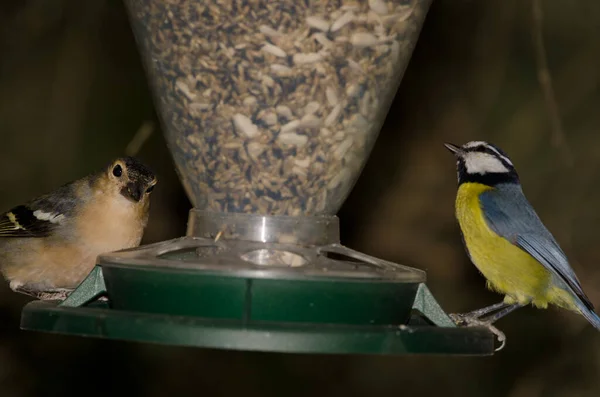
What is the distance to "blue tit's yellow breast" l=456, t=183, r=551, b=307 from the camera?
19.7 feet

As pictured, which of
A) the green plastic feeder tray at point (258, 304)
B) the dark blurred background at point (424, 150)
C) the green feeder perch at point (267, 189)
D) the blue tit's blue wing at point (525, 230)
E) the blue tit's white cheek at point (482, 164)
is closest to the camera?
the green plastic feeder tray at point (258, 304)

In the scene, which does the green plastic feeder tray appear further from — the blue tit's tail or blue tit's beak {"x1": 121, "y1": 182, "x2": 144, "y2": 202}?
the blue tit's tail

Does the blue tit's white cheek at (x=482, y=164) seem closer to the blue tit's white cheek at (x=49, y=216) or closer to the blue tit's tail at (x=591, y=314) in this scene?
the blue tit's tail at (x=591, y=314)

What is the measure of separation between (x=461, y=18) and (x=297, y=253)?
4.91m

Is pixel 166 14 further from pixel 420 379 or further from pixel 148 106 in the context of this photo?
pixel 420 379

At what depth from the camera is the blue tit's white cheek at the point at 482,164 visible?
6.21 metres

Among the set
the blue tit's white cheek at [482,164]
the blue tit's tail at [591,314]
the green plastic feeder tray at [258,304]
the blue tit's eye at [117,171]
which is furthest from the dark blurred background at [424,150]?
the green plastic feeder tray at [258,304]

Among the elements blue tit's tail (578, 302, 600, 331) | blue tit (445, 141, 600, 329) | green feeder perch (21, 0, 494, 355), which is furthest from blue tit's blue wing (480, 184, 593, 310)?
green feeder perch (21, 0, 494, 355)

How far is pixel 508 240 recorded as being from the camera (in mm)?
5980

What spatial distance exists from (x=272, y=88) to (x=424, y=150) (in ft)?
16.1

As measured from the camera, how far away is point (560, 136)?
677 cm

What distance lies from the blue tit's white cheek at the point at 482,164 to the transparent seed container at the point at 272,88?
2.22 m

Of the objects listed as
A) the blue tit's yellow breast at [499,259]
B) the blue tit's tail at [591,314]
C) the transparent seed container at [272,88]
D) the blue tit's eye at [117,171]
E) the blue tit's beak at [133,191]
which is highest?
the transparent seed container at [272,88]

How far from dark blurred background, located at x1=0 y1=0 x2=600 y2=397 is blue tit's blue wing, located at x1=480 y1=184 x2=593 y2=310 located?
1274 millimetres
